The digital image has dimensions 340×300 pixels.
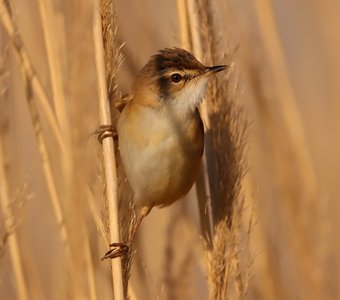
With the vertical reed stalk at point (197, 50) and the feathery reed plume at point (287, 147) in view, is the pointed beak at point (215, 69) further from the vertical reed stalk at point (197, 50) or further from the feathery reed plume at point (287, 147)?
the feathery reed plume at point (287, 147)

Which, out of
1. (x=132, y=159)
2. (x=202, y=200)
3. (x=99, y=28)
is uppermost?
(x=99, y=28)

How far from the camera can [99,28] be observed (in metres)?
2.14

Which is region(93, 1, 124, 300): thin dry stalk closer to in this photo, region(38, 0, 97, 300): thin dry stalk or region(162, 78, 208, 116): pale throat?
region(38, 0, 97, 300): thin dry stalk

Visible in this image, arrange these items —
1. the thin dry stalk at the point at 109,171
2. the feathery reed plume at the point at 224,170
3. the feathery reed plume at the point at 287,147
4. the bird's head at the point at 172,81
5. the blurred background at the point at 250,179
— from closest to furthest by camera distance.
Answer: the thin dry stalk at the point at 109,171
the feathery reed plume at the point at 224,170
the bird's head at the point at 172,81
the blurred background at the point at 250,179
the feathery reed plume at the point at 287,147

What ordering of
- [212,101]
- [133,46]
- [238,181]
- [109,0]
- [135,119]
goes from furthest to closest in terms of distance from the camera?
[133,46], [135,119], [212,101], [238,181], [109,0]

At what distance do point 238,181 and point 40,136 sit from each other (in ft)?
2.42

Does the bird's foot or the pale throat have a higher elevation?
the pale throat

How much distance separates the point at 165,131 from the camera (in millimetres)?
2676

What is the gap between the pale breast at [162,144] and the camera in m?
2.68

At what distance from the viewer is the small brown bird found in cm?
267

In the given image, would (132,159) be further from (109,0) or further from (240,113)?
(109,0)

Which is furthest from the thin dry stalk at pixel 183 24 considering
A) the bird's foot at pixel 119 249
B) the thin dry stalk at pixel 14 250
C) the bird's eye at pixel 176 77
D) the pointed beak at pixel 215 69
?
the bird's foot at pixel 119 249

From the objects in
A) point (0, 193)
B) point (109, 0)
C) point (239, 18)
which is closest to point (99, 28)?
point (109, 0)

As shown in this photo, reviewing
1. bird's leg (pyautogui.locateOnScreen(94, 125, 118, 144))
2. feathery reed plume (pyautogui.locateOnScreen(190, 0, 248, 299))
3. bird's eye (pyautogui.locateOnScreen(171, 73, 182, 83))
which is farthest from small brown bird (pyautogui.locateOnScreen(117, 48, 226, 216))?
bird's leg (pyautogui.locateOnScreen(94, 125, 118, 144))
